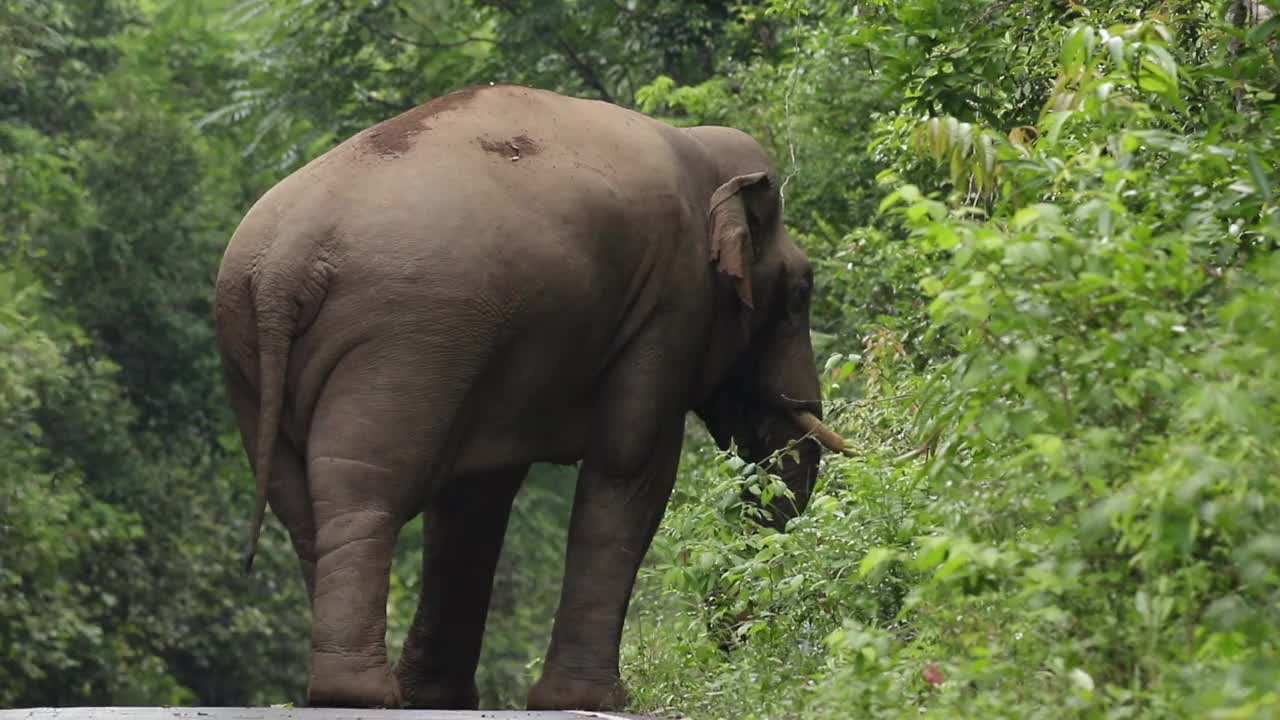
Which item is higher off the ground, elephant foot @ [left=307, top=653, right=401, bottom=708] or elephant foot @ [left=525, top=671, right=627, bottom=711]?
elephant foot @ [left=307, top=653, right=401, bottom=708]

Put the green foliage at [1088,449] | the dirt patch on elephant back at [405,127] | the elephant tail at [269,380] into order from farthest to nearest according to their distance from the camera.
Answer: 1. the dirt patch on elephant back at [405,127]
2. the elephant tail at [269,380]
3. the green foliage at [1088,449]

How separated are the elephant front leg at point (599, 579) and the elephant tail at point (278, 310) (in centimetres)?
155

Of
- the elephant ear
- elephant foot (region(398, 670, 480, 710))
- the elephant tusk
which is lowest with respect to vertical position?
elephant foot (region(398, 670, 480, 710))

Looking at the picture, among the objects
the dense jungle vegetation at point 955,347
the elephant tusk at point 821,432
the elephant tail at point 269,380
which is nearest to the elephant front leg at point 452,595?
the dense jungle vegetation at point 955,347

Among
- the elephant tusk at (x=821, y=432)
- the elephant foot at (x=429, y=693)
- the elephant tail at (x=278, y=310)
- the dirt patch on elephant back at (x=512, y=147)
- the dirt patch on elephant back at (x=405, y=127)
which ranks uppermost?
the dirt patch on elephant back at (x=405, y=127)

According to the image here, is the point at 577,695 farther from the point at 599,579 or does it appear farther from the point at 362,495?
the point at 362,495

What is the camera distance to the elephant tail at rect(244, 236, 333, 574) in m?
8.77

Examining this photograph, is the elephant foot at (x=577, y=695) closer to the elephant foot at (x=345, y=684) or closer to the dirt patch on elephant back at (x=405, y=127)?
the elephant foot at (x=345, y=684)

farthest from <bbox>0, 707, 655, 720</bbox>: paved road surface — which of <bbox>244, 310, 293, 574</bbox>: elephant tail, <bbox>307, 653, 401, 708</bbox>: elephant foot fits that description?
<bbox>244, 310, 293, 574</bbox>: elephant tail

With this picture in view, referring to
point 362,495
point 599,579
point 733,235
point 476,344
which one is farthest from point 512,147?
point 599,579

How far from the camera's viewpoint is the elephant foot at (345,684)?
8617 millimetres

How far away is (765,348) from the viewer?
11.2 metres

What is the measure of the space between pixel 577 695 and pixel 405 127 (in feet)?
7.68

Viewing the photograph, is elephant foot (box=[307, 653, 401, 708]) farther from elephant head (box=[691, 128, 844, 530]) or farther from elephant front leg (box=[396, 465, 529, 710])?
elephant head (box=[691, 128, 844, 530])
